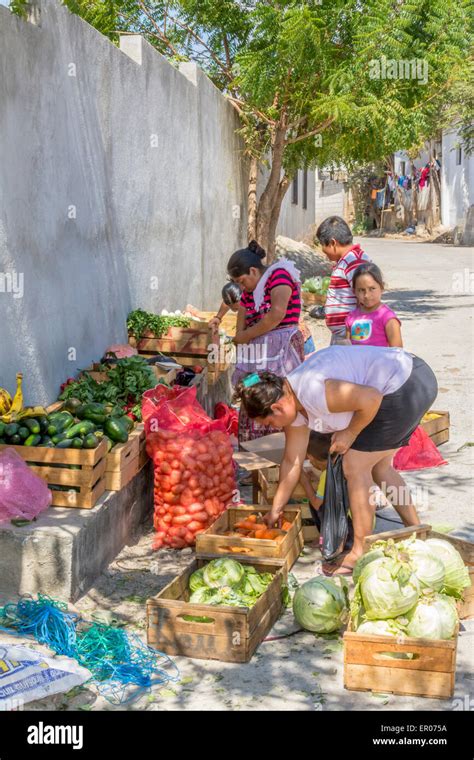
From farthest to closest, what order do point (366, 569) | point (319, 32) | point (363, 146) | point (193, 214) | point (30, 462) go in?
point (363, 146) → point (319, 32) → point (193, 214) → point (30, 462) → point (366, 569)

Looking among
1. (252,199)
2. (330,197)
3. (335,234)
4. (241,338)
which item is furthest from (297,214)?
(241,338)

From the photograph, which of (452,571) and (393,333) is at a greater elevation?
(393,333)

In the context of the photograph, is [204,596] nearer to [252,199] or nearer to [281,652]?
[281,652]

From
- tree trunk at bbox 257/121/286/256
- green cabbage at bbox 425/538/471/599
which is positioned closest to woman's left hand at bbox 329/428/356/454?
green cabbage at bbox 425/538/471/599

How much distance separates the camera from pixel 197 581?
5.14 metres

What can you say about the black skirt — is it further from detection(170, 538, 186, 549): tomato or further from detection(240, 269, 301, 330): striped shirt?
detection(240, 269, 301, 330): striped shirt

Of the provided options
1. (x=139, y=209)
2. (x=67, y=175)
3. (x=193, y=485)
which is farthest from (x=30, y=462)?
(x=139, y=209)

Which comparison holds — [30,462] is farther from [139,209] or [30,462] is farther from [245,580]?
[139,209]

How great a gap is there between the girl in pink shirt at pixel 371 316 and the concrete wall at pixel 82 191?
241cm

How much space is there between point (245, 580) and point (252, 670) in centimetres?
62

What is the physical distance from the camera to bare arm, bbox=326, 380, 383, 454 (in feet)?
17.1

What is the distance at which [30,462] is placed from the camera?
231 inches

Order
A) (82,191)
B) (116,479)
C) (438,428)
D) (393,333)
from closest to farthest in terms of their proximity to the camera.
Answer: (116,479), (393,333), (82,191), (438,428)

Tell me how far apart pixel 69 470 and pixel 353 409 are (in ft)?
6.07
